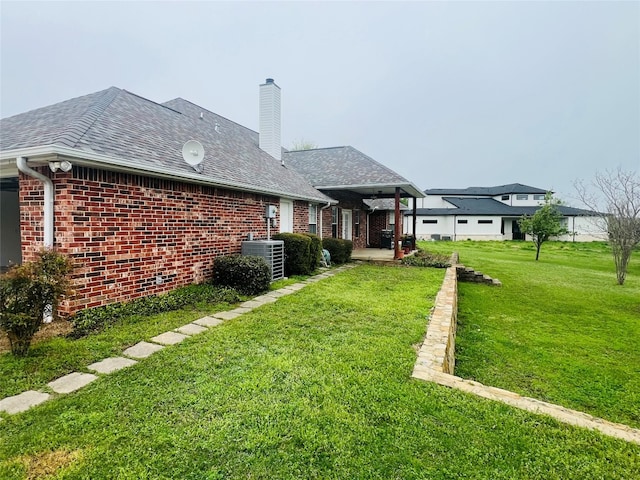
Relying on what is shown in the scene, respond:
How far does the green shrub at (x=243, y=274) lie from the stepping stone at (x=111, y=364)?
3.59m

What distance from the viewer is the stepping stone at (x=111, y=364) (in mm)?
3486

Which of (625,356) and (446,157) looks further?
(446,157)

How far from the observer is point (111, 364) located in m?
3.61

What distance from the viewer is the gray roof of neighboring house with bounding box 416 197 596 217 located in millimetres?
34656

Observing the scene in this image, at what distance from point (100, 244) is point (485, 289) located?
1054cm

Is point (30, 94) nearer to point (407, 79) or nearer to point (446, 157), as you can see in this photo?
point (407, 79)

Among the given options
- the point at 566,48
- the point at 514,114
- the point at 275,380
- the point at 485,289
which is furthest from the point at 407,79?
the point at 275,380

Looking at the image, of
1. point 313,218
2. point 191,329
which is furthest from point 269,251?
point 313,218

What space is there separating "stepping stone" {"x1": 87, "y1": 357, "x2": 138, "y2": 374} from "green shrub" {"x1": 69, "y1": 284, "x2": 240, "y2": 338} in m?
1.04

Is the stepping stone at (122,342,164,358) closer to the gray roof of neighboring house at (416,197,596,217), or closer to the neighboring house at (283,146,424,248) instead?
the neighboring house at (283,146,424,248)

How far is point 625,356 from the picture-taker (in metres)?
5.47

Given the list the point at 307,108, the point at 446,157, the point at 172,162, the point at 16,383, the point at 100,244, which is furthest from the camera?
the point at 446,157

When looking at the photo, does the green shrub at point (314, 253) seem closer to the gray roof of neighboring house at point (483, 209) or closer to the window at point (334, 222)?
the window at point (334, 222)

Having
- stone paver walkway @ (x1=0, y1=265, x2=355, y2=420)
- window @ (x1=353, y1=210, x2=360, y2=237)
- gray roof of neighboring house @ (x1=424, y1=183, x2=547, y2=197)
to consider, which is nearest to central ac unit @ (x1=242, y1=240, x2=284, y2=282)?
stone paver walkway @ (x1=0, y1=265, x2=355, y2=420)
